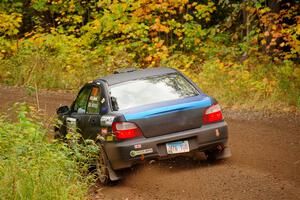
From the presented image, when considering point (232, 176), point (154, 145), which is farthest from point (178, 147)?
point (232, 176)

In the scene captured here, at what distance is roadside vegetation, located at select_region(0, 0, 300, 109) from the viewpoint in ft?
51.4

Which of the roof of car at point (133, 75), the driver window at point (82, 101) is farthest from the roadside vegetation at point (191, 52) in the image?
the driver window at point (82, 101)

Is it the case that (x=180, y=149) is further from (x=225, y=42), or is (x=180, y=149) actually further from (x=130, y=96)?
(x=225, y=42)

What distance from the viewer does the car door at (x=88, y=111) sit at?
367 inches

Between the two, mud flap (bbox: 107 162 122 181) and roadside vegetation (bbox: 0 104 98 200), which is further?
mud flap (bbox: 107 162 122 181)

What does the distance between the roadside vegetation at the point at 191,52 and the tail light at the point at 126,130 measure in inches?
257

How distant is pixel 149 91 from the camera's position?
9258 mm

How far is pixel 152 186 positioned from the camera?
854cm

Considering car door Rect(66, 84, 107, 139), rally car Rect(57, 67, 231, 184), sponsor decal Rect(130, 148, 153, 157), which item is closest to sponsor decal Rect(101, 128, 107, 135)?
rally car Rect(57, 67, 231, 184)

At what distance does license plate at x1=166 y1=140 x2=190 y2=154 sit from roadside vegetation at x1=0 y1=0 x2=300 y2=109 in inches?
238

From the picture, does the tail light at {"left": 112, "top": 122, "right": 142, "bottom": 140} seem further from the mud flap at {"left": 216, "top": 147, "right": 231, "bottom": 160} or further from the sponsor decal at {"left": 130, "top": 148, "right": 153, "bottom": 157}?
the mud flap at {"left": 216, "top": 147, "right": 231, "bottom": 160}

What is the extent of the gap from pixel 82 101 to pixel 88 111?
579 millimetres

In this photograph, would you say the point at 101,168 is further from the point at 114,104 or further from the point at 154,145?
the point at 114,104

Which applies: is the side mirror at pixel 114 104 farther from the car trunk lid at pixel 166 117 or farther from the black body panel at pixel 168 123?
the black body panel at pixel 168 123
